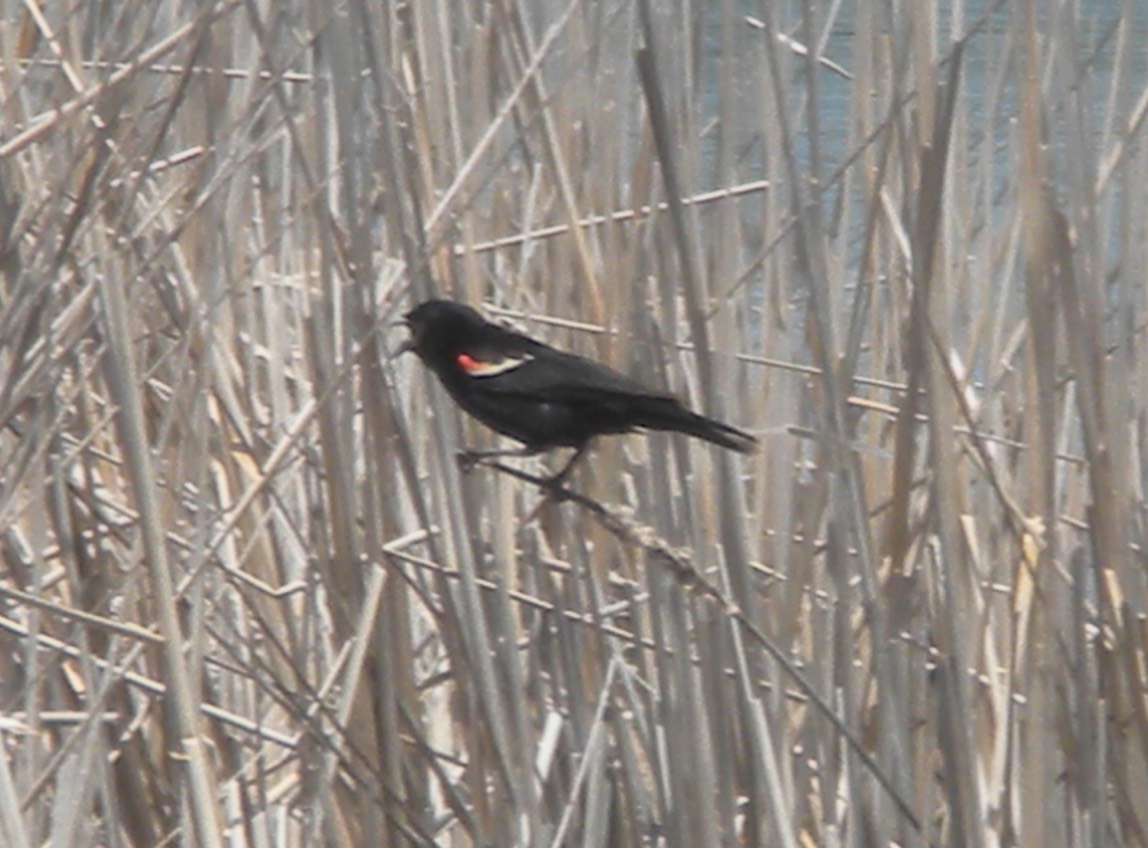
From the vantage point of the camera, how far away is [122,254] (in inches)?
57.0

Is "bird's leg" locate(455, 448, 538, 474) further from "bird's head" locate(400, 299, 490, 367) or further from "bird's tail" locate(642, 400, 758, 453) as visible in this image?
"bird's tail" locate(642, 400, 758, 453)

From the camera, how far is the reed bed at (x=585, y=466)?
134cm

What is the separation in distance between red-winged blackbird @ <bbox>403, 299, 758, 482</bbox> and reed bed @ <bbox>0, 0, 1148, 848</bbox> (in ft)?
0.15

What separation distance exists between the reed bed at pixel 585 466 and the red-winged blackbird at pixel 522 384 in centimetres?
5

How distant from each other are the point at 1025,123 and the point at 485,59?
2.00ft

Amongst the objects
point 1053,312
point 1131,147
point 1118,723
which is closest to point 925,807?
point 1118,723

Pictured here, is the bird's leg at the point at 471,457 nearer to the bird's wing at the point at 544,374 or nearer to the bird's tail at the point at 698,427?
the bird's wing at the point at 544,374

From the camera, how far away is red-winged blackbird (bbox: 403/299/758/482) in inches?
58.6

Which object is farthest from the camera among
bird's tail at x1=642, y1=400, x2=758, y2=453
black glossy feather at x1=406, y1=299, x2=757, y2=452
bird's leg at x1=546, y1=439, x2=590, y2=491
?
bird's leg at x1=546, y1=439, x2=590, y2=491

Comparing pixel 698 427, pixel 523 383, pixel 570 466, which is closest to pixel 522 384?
pixel 523 383

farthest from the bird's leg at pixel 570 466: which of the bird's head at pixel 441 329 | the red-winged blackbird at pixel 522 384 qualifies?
the bird's head at pixel 441 329

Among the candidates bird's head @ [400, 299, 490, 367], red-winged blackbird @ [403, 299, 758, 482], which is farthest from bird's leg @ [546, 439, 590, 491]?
bird's head @ [400, 299, 490, 367]

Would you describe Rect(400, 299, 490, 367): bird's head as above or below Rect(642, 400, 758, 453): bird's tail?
above

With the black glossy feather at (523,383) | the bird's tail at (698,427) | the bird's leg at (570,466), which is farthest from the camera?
the bird's leg at (570,466)
